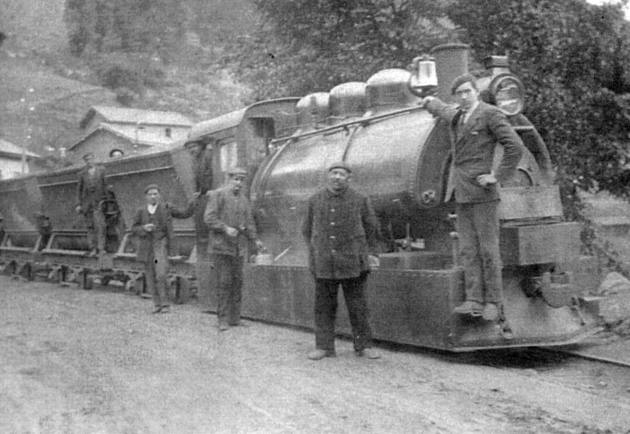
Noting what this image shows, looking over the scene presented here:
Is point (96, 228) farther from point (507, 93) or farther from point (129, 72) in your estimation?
point (129, 72)

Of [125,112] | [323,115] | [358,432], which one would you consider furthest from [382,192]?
[125,112]

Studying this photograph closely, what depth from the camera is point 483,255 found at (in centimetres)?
685

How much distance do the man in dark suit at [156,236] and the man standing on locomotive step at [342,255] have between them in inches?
170

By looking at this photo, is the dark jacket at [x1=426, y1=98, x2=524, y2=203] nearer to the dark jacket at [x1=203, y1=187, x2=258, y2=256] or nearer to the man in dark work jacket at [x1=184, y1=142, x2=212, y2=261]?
the dark jacket at [x1=203, y1=187, x2=258, y2=256]

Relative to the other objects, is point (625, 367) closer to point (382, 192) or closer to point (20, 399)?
point (382, 192)

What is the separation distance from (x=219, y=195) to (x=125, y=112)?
4436cm

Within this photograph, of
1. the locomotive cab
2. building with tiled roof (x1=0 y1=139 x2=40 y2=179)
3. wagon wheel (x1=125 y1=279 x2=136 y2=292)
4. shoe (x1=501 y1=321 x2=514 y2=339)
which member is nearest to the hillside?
building with tiled roof (x1=0 y1=139 x2=40 y2=179)

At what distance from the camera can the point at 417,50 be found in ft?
48.4

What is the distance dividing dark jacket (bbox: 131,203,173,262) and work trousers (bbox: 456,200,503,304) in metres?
5.49

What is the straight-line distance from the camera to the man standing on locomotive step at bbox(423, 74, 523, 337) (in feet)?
22.4

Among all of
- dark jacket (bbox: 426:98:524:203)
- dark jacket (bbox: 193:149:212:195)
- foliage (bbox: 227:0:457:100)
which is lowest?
dark jacket (bbox: 426:98:524:203)

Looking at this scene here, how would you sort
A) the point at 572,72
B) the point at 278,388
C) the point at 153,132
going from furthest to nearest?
1. the point at 153,132
2. the point at 572,72
3. the point at 278,388

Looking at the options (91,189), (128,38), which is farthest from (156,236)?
(128,38)

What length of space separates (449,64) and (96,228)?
9.02 m
